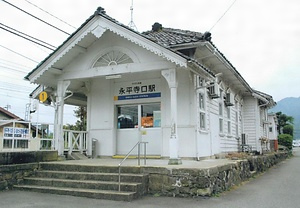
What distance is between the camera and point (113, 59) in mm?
10938

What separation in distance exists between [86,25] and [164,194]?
6.23 metres

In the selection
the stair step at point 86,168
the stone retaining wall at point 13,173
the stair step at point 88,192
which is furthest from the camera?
the stone retaining wall at point 13,173

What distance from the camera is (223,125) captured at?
15125 mm

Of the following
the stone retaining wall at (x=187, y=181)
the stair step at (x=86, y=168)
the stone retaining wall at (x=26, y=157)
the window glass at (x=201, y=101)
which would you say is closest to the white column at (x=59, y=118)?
the stone retaining wall at (x=26, y=157)

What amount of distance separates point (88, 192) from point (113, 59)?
208 inches

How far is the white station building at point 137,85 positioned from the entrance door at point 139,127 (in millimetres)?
38

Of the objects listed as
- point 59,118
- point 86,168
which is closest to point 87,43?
point 59,118

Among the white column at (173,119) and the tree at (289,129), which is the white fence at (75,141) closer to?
the white column at (173,119)

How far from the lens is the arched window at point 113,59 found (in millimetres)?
10766

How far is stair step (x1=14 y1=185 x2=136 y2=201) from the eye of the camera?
6876mm

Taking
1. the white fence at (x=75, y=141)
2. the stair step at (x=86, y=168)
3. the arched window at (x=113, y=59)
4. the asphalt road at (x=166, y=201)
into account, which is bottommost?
the asphalt road at (x=166, y=201)

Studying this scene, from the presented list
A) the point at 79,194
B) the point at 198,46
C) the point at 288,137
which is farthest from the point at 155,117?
the point at 288,137

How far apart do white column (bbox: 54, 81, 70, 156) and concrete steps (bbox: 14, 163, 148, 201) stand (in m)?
1.79

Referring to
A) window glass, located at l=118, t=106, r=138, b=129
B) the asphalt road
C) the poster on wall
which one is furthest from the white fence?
the asphalt road
